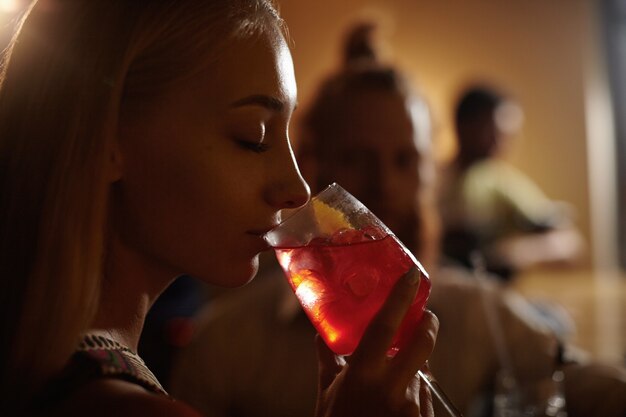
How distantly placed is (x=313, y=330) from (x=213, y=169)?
950 mm

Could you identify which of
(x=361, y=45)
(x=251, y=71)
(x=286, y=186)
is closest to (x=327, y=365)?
(x=286, y=186)

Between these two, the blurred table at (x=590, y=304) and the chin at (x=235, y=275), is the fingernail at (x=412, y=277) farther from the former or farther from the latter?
the blurred table at (x=590, y=304)

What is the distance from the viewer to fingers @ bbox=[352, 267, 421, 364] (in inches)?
28.2

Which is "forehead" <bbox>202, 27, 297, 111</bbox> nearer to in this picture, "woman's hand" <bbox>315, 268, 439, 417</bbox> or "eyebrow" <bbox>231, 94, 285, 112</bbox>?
"eyebrow" <bbox>231, 94, 285, 112</bbox>

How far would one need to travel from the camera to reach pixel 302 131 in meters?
1.99

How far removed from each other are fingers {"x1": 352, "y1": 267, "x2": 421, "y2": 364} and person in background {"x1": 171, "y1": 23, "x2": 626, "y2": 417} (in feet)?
2.49

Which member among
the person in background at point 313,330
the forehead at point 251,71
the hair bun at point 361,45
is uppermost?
the hair bun at point 361,45

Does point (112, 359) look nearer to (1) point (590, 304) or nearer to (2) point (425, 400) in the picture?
(2) point (425, 400)

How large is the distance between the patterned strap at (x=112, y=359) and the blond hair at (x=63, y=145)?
24 millimetres

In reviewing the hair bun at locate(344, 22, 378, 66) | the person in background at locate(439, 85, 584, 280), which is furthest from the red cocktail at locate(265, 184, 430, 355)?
the person in background at locate(439, 85, 584, 280)

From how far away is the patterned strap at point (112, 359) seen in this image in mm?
674

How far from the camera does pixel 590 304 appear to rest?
9.14 ft

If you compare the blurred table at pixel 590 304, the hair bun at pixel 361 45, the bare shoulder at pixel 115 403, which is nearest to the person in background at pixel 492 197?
the blurred table at pixel 590 304

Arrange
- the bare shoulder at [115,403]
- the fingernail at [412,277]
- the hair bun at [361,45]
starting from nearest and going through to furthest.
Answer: the bare shoulder at [115,403], the fingernail at [412,277], the hair bun at [361,45]
